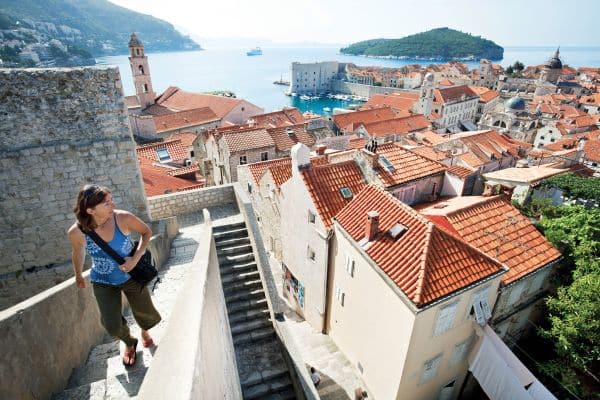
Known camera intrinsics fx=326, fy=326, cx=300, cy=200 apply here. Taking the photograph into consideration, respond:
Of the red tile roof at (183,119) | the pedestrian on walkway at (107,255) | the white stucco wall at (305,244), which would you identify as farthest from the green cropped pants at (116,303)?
the red tile roof at (183,119)

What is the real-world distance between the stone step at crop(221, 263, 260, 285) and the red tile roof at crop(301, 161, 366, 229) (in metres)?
3.84

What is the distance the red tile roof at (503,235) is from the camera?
11.9m

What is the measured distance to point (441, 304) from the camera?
928cm

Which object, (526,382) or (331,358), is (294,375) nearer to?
(331,358)

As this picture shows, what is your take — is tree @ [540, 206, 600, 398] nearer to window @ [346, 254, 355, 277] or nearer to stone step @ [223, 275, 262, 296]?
window @ [346, 254, 355, 277]

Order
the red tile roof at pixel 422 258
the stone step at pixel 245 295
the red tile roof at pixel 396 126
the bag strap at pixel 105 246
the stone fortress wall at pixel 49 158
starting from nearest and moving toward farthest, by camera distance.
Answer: the bag strap at pixel 105 246
the stone fortress wall at pixel 49 158
the red tile roof at pixel 422 258
the stone step at pixel 245 295
the red tile roof at pixel 396 126

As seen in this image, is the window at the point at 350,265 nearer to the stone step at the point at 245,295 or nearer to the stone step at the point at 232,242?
the stone step at the point at 245,295

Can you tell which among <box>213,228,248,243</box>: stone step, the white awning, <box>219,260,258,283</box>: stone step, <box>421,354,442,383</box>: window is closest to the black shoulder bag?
<box>219,260,258,283</box>: stone step

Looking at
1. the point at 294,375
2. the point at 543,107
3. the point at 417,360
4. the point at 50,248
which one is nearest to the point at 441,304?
the point at 417,360

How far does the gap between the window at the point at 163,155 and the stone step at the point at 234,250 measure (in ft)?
61.4

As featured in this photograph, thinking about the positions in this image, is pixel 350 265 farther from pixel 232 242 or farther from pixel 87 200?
pixel 87 200

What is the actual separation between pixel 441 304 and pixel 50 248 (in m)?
10.7

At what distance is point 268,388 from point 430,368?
18.3 feet

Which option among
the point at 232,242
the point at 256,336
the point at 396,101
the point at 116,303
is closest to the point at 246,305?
the point at 256,336
